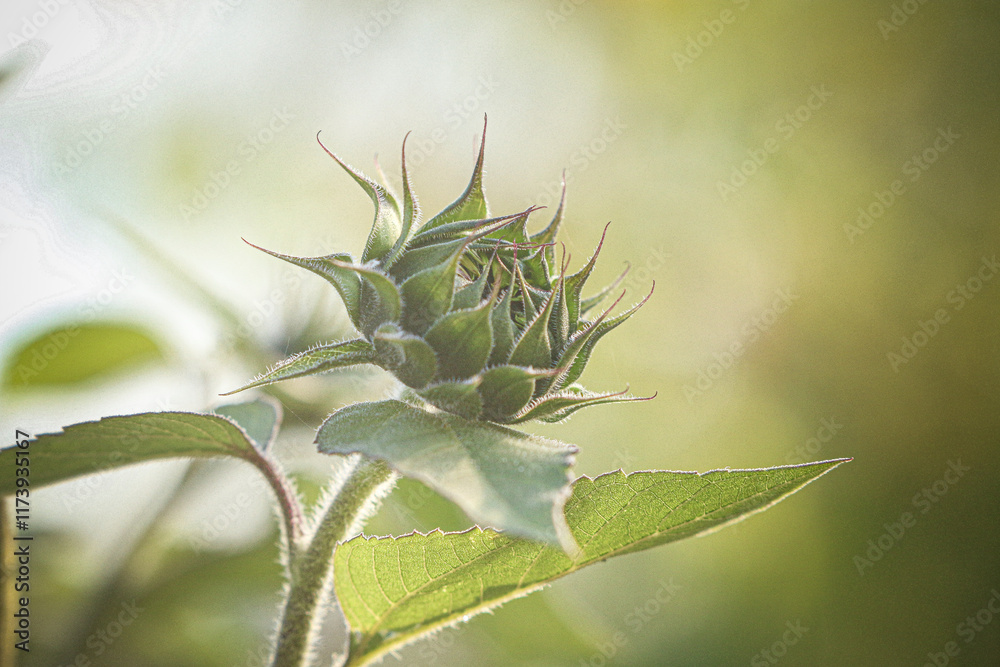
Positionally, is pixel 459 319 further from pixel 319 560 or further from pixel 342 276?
pixel 319 560

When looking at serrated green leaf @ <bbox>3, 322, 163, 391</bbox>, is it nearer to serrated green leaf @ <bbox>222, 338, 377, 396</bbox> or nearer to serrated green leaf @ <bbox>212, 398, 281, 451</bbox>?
serrated green leaf @ <bbox>212, 398, 281, 451</bbox>

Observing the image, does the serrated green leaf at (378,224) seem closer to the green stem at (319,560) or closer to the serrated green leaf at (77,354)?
the green stem at (319,560)

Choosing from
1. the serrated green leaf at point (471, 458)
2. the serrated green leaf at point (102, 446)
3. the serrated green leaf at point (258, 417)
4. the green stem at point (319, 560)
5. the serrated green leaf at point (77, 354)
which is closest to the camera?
the serrated green leaf at point (471, 458)

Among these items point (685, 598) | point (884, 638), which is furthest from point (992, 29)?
point (685, 598)

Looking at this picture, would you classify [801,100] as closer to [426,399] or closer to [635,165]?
[635,165]

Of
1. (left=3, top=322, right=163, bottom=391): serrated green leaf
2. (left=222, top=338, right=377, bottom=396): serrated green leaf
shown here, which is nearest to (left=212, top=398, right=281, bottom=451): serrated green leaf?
(left=222, top=338, right=377, bottom=396): serrated green leaf

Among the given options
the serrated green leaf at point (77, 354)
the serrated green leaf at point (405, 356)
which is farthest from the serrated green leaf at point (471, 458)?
the serrated green leaf at point (77, 354)

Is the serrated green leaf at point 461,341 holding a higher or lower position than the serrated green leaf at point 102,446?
higher

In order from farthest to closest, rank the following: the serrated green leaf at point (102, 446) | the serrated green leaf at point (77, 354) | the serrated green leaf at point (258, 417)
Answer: the serrated green leaf at point (77, 354) → the serrated green leaf at point (258, 417) → the serrated green leaf at point (102, 446)

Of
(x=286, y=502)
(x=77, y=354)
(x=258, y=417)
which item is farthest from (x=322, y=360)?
(x=77, y=354)
